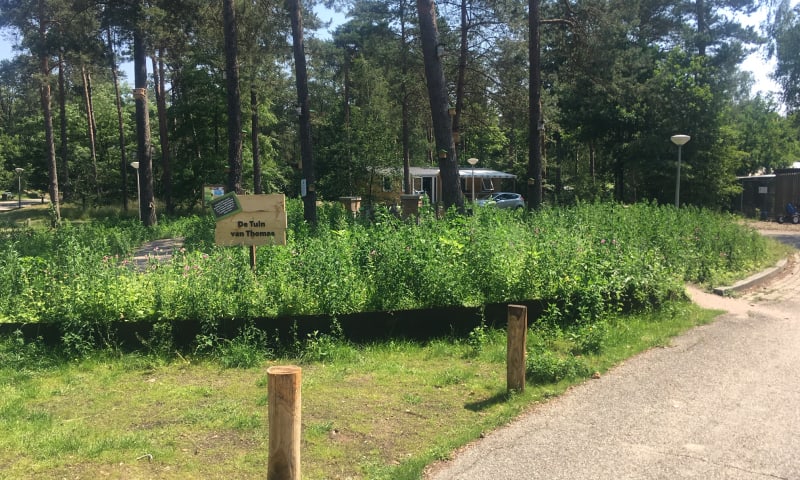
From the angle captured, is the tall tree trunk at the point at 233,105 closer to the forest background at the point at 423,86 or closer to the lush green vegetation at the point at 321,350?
the forest background at the point at 423,86

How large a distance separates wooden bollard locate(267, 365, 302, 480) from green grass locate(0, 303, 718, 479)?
434 millimetres

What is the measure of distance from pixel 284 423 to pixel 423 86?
22675 mm

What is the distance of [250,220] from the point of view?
7.45 meters

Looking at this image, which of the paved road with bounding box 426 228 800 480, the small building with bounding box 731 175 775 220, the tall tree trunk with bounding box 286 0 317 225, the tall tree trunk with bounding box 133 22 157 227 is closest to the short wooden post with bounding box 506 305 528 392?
the paved road with bounding box 426 228 800 480

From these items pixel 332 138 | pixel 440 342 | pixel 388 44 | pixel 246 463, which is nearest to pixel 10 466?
pixel 246 463

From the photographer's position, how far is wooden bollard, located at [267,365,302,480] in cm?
318

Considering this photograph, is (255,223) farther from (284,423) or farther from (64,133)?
(64,133)

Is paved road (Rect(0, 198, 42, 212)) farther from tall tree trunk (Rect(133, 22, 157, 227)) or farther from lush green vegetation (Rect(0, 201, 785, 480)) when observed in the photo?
lush green vegetation (Rect(0, 201, 785, 480))

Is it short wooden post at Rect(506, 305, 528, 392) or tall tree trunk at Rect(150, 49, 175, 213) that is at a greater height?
tall tree trunk at Rect(150, 49, 175, 213)

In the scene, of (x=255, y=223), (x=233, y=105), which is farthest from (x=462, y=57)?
(x=255, y=223)

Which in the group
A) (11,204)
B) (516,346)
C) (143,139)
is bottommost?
(516,346)

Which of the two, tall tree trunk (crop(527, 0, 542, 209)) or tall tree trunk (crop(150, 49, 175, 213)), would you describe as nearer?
tall tree trunk (crop(527, 0, 542, 209))

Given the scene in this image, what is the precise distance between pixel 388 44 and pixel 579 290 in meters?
21.1

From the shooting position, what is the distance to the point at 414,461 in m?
3.80
